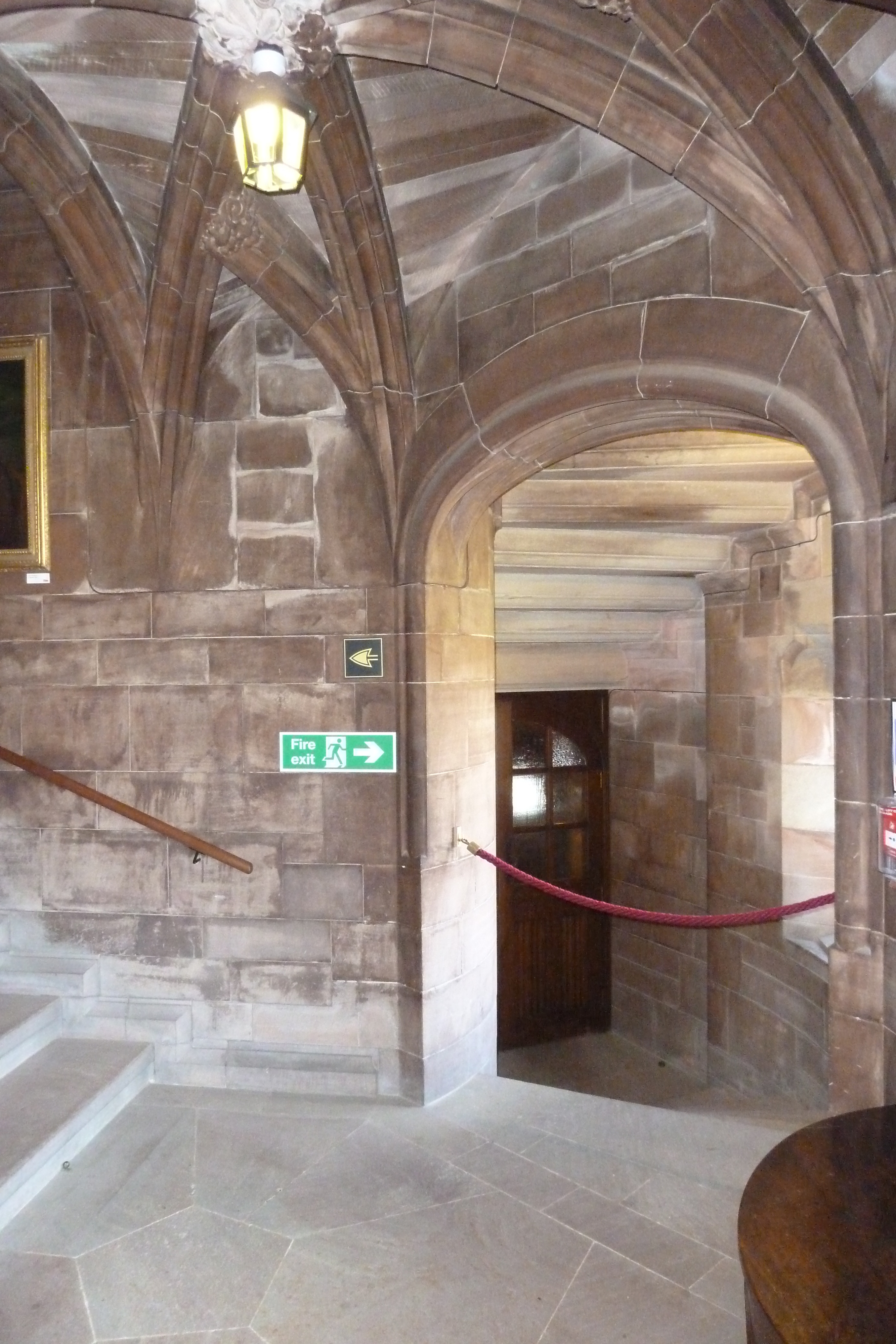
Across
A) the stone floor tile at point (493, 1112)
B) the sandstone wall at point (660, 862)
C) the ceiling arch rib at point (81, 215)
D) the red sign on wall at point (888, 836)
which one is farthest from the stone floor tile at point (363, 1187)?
the sandstone wall at point (660, 862)

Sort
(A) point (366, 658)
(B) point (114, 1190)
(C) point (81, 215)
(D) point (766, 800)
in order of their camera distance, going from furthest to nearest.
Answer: (D) point (766, 800) → (A) point (366, 658) → (C) point (81, 215) → (B) point (114, 1190)

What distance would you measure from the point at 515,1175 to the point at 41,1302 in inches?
55.5

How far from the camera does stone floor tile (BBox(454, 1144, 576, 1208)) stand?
2865 millimetres

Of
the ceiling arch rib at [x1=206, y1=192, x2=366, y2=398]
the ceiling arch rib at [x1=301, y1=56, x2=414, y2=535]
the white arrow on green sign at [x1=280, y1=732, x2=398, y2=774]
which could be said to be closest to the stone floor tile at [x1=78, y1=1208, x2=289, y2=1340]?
the white arrow on green sign at [x1=280, y1=732, x2=398, y2=774]

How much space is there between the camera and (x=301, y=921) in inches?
146

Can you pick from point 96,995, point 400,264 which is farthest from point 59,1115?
point 400,264

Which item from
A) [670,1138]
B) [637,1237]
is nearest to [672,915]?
[670,1138]

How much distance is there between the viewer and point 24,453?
382 centimetres

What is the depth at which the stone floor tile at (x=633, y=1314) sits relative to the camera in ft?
7.38

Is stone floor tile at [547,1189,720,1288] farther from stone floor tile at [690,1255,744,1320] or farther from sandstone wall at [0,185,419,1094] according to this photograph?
sandstone wall at [0,185,419,1094]

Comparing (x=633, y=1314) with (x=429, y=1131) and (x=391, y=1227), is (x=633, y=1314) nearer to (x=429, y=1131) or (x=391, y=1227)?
(x=391, y=1227)

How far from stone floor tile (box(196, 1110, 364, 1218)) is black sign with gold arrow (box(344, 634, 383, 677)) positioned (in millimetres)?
1680

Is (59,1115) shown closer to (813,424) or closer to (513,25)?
(813,424)

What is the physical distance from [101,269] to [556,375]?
1815 millimetres
